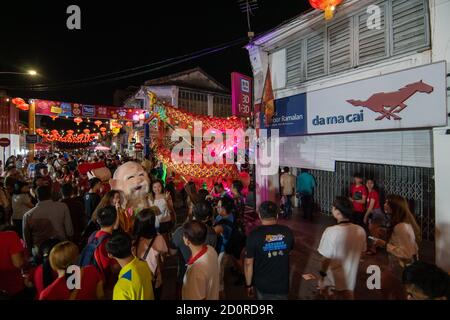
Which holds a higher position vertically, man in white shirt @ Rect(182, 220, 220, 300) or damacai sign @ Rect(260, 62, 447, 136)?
damacai sign @ Rect(260, 62, 447, 136)

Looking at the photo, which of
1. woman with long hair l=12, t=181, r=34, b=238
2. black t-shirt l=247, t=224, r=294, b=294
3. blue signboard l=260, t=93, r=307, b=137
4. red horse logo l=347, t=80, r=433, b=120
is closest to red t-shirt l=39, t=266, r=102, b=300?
black t-shirt l=247, t=224, r=294, b=294

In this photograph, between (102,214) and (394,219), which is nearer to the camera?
(102,214)

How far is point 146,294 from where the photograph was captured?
2664 mm

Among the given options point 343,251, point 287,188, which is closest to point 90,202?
point 343,251

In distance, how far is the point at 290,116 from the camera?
30.3ft

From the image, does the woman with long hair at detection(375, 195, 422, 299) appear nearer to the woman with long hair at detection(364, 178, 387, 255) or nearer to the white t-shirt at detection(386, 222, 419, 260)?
the white t-shirt at detection(386, 222, 419, 260)

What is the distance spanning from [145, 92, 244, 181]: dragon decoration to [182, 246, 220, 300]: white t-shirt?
6.79 metres

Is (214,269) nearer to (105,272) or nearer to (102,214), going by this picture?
(105,272)

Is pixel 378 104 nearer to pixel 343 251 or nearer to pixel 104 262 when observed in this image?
pixel 343 251

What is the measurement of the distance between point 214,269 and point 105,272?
1.45 metres

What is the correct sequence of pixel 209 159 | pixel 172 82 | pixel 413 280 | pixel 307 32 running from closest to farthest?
pixel 413 280, pixel 307 32, pixel 209 159, pixel 172 82

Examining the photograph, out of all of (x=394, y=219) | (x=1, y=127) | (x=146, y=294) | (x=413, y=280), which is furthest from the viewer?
(x=1, y=127)

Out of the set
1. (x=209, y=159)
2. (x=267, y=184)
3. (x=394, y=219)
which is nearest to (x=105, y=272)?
(x=394, y=219)

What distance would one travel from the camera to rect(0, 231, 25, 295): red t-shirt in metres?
3.39
